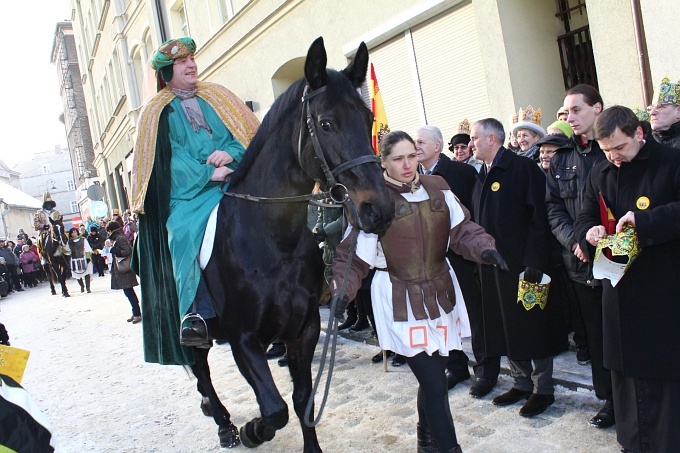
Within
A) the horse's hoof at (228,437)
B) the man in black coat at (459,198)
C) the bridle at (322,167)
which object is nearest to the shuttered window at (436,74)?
the man in black coat at (459,198)

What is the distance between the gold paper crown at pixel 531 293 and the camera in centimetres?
433

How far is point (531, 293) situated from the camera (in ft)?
14.2

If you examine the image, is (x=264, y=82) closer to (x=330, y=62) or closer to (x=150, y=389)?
(x=330, y=62)

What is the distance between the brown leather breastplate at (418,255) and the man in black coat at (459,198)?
1756mm

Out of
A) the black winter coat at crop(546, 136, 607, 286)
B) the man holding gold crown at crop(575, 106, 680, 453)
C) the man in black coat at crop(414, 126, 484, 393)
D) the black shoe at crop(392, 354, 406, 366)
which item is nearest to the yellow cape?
the man in black coat at crop(414, 126, 484, 393)

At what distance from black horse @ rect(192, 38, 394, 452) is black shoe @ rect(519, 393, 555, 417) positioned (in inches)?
58.7

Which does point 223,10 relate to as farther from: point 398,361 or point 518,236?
point 518,236

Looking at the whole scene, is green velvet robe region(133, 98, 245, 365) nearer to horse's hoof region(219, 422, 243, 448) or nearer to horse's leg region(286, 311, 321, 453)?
horse's hoof region(219, 422, 243, 448)

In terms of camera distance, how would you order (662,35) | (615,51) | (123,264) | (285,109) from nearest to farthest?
(285,109) → (662,35) → (615,51) → (123,264)

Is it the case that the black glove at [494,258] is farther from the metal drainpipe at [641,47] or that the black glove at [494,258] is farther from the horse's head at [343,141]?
the metal drainpipe at [641,47]

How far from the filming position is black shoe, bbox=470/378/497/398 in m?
4.73

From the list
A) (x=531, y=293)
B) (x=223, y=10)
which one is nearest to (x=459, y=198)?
(x=531, y=293)

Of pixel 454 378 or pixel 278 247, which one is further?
pixel 454 378

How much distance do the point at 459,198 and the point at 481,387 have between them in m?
1.57
